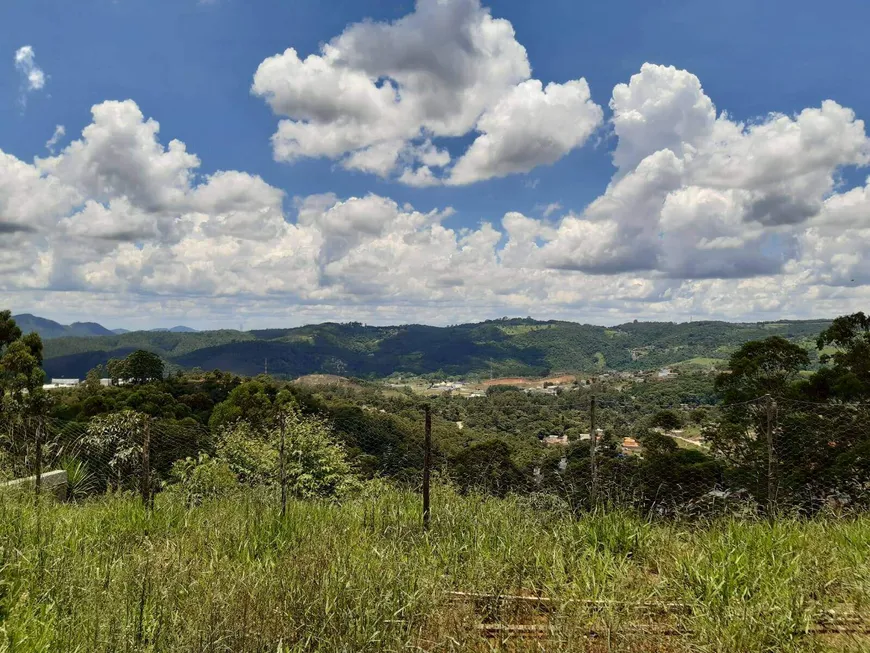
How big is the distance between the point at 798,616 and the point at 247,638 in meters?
3.84

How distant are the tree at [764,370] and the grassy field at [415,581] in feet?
57.5

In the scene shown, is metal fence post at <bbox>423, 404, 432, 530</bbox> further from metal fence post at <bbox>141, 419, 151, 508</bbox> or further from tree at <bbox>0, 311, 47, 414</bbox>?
tree at <bbox>0, 311, 47, 414</bbox>

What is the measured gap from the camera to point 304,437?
53.1 ft

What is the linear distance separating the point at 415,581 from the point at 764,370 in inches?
886

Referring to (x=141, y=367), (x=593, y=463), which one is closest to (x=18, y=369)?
(x=593, y=463)

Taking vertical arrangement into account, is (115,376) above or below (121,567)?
below

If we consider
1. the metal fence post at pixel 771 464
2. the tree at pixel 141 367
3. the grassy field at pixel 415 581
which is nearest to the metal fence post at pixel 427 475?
the grassy field at pixel 415 581

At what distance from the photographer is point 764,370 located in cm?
2102

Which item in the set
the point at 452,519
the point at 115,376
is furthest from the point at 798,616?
the point at 115,376

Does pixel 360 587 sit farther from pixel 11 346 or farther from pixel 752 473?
pixel 11 346

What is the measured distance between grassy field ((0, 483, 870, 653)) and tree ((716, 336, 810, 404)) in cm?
1753

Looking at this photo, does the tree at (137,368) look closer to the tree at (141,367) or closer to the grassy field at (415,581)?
the tree at (141,367)

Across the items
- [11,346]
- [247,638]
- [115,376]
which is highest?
[11,346]

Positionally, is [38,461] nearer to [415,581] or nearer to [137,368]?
[415,581]
